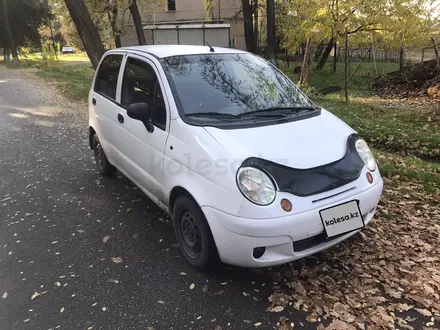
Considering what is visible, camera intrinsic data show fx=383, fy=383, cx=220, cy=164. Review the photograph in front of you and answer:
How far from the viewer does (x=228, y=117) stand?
3.37 metres

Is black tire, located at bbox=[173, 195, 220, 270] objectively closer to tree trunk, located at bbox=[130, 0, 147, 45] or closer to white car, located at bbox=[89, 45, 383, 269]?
white car, located at bbox=[89, 45, 383, 269]

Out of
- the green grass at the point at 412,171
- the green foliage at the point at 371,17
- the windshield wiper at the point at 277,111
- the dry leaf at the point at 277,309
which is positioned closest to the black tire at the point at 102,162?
the windshield wiper at the point at 277,111

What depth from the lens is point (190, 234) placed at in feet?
10.9

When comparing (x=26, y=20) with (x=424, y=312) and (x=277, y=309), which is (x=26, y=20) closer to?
(x=277, y=309)

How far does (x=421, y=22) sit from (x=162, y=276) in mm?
12893

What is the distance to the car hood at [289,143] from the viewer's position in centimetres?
291

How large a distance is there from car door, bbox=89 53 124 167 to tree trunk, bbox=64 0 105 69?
16.8 ft

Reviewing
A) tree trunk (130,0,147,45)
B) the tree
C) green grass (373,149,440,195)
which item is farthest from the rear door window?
the tree

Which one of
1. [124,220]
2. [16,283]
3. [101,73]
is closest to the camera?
[16,283]

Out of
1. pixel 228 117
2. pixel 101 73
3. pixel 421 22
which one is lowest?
pixel 228 117

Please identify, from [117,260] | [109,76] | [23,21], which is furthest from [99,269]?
[23,21]

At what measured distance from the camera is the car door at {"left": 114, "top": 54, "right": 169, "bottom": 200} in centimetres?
359

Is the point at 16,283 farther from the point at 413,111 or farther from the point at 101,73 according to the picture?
the point at 413,111

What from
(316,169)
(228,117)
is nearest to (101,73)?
(228,117)
